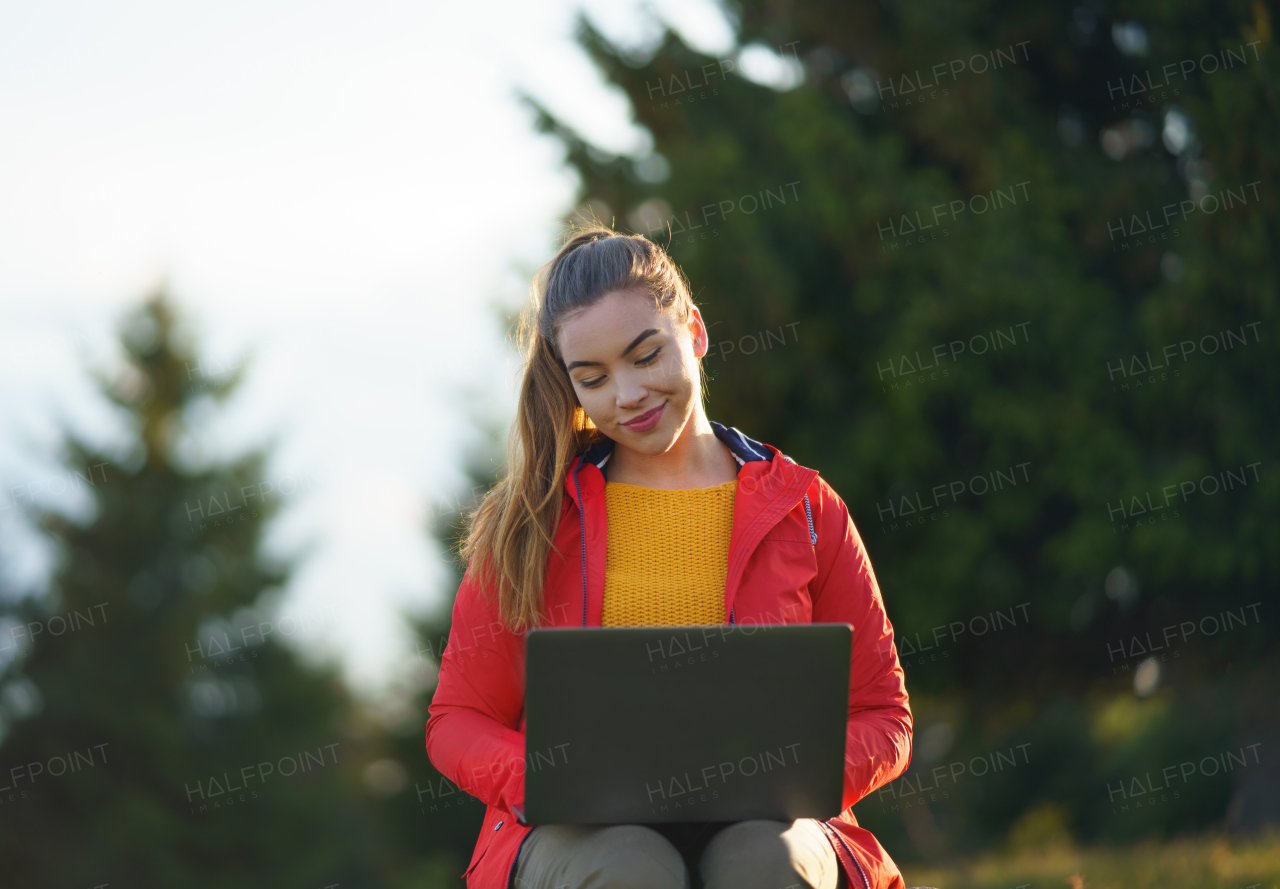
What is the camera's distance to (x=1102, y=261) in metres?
6.73

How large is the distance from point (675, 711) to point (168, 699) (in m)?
14.6

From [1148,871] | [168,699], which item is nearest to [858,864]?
[1148,871]

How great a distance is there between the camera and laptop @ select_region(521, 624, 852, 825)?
166 cm

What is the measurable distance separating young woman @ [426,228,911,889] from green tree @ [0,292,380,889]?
42.5 ft

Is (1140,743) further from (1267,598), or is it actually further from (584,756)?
(584,756)

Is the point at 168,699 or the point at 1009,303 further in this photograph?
the point at 168,699

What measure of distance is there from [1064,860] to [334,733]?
455 inches

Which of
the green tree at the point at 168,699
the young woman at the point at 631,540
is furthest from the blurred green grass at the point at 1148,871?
the green tree at the point at 168,699

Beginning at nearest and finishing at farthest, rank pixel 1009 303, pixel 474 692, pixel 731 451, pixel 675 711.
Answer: pixel 675 711, pixel 474 692, pixel 731 451, pixel 1009 303

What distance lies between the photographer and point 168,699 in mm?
14477

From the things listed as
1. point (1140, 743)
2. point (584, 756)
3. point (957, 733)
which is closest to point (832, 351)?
point (957, 733)

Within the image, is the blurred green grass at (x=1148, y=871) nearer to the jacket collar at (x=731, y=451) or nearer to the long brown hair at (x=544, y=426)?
the jacket collar at (x=731, y=451)

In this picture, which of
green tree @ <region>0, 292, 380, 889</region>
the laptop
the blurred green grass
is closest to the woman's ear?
the laptop

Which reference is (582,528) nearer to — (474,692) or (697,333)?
(474,692)
